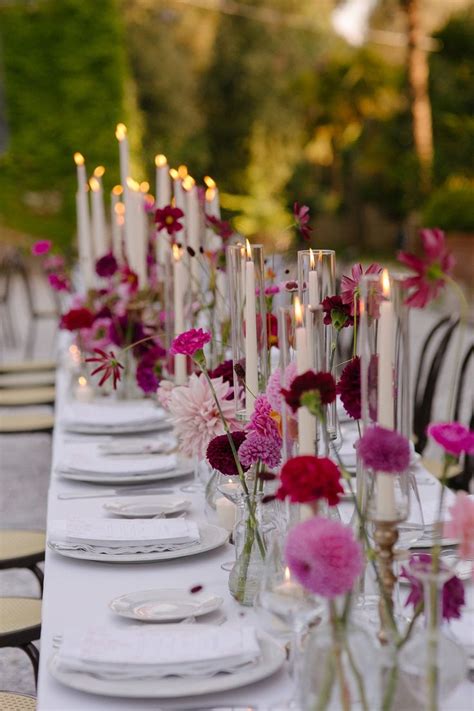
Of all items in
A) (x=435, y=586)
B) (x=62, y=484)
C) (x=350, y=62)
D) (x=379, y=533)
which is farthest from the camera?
(x=350, y=62)

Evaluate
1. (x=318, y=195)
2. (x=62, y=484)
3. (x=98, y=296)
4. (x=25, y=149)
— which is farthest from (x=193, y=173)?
(x=62, y=484)

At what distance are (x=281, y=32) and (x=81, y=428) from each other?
58.0 ft

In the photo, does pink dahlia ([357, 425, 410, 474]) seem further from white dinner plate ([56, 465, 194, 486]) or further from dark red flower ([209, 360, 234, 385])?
white dinner plate ([56, 465, 194, 486])

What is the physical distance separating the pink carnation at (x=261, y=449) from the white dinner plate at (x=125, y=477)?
75cm

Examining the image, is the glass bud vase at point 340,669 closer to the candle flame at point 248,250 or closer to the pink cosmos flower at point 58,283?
the candle flame at point 248,250

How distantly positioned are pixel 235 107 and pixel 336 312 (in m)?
18.6

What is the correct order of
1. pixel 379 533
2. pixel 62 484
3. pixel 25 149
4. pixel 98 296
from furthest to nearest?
pixel 25 149, pixel 98 296, pixel 62 484, pixel 379 533

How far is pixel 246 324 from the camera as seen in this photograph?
5.55ft

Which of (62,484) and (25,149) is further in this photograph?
(25,149)

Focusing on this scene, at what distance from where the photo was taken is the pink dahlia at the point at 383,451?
1180mm

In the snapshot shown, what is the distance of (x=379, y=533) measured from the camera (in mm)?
1250

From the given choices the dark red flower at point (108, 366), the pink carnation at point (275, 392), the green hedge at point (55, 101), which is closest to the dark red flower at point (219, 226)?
the dark red flower at point (108, 366)

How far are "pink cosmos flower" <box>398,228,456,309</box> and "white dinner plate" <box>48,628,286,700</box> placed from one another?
0.44 m

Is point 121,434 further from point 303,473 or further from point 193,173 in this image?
point 193,173
